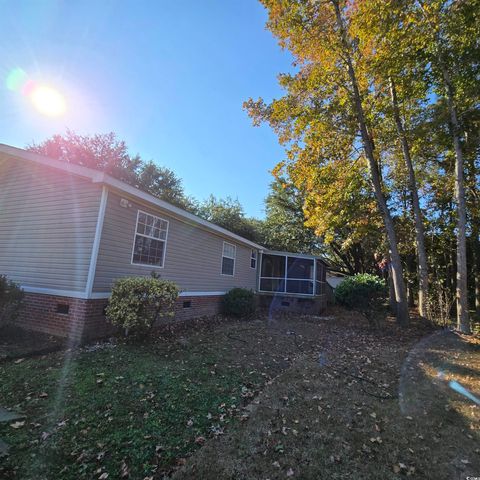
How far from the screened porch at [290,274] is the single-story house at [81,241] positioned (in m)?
5.73

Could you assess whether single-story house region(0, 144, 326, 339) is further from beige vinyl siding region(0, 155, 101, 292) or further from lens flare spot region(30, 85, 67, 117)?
lens flare spot region(30, 85, 67, 117)

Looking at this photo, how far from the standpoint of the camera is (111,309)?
588cm

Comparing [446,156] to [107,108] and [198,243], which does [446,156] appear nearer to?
[198,243]

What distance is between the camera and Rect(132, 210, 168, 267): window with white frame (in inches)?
291

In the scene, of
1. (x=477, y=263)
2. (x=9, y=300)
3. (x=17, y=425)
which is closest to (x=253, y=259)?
(x=9, y=300)

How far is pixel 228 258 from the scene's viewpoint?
12.2 meters

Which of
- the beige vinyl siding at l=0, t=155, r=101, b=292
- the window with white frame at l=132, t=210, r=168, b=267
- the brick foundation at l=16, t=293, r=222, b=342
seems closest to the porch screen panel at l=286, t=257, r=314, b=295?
the window with white frame at l=132, t=210, r=168, b=267

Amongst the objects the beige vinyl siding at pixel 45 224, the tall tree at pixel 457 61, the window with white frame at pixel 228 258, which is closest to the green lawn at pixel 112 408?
the beige vinyl siding at pixel 45 224

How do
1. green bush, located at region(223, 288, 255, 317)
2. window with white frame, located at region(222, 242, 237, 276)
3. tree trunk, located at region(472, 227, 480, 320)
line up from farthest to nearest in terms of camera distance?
tree trunk, located at region(472, 227, 480, 320)
window with white frame, located at region(222, 242, 237, 276)
green bush, located at region(223, 288, 255, 317)

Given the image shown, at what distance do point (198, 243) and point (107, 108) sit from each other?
5.10 metres

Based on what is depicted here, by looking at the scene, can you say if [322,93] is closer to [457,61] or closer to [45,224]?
[457,61]

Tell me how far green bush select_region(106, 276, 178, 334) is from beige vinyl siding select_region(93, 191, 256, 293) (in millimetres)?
636

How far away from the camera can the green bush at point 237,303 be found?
10898 mm

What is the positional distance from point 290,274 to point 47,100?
12509mm
